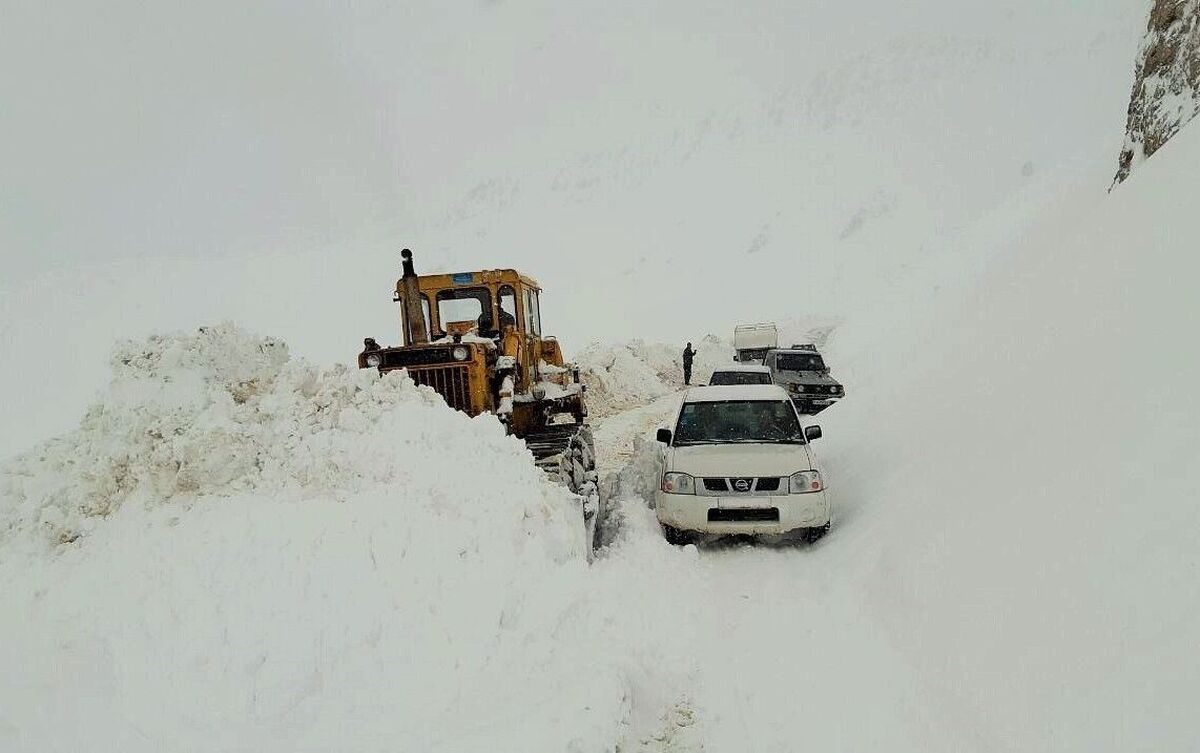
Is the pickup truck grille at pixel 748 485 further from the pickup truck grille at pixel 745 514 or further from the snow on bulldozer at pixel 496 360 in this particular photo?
the snow on bulldozer at pixel 496 360

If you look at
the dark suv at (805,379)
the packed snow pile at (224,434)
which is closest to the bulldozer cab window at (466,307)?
the packed snow pile at (224,434)

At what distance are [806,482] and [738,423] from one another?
124 centimetres

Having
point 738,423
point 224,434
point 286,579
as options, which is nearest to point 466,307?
point 738,423

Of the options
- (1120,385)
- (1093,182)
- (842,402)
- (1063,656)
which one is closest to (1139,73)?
(1093,182)

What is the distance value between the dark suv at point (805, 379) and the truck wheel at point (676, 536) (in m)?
9.56

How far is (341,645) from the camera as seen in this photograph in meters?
3.95

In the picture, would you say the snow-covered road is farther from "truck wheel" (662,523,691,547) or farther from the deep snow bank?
the deep snow bank

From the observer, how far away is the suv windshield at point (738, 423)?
286 inches

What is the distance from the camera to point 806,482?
6422 millimetres

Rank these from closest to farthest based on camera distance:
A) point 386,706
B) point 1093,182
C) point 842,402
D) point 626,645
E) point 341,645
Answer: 1. point 386,706
2. point 341,645
3. point 626,645
4. point 842,402
5. point 1093,182

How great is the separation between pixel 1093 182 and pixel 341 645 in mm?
15615

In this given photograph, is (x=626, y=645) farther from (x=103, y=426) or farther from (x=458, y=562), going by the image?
(x=103, y=426)

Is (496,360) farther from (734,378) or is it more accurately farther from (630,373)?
(630,373)

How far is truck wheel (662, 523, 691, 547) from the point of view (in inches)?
260
